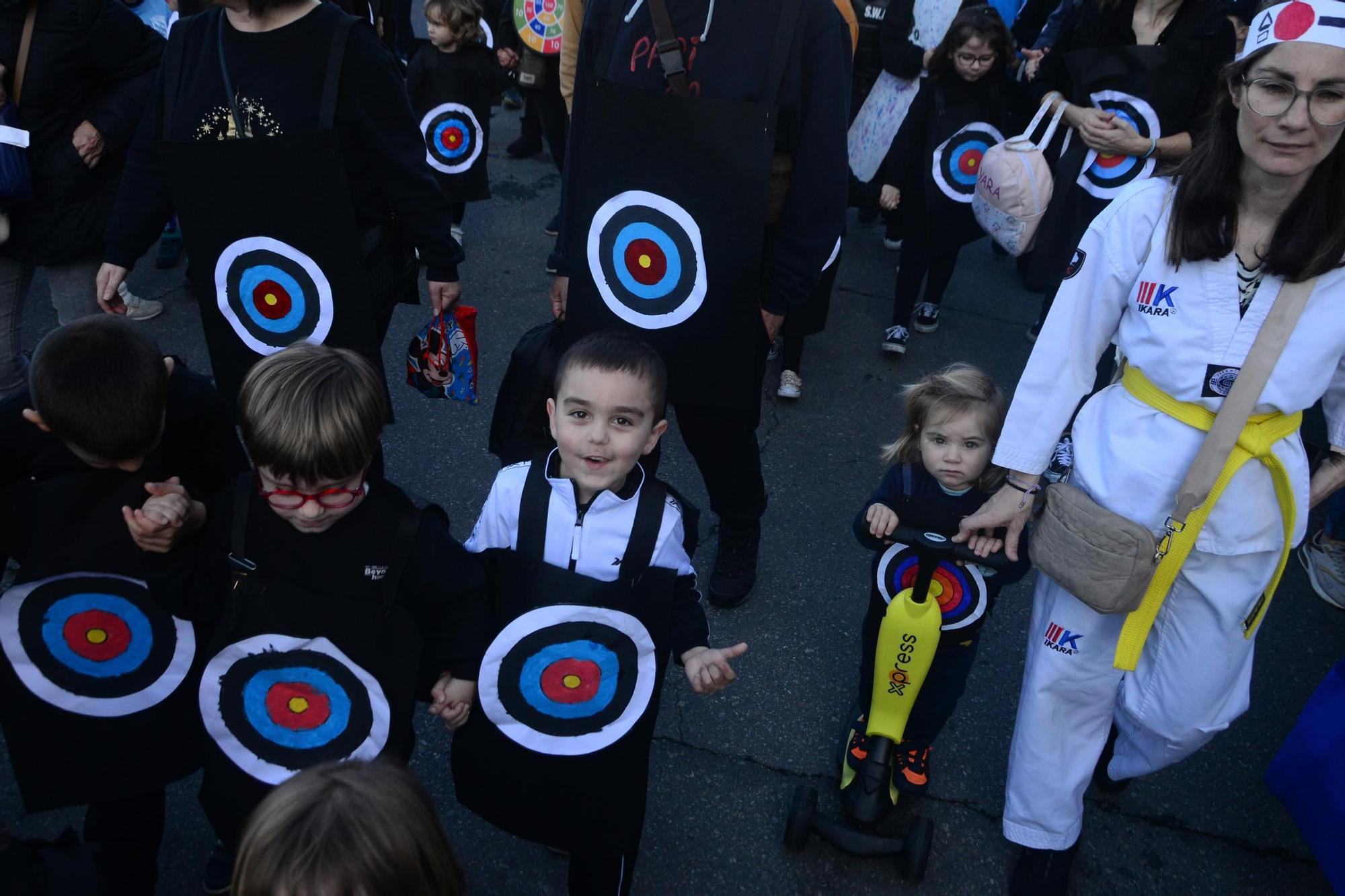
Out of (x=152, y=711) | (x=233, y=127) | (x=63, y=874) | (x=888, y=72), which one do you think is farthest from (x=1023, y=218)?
(x=63, y=874)

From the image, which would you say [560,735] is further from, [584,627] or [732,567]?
[732,567]

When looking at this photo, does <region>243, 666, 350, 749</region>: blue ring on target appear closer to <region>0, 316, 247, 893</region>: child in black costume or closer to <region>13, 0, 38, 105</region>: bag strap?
<region>0, 316, 247, 893</region>: child in black costume

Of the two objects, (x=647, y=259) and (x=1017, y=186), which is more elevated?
(x=1017, y=186)

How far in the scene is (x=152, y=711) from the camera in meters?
1.77

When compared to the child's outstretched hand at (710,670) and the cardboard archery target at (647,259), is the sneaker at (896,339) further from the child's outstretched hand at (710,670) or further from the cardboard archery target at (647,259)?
the child's outstretched hand at (710,670)

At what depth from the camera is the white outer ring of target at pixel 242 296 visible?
2242 mm

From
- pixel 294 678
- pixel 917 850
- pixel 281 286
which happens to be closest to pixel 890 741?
pixel 917 850

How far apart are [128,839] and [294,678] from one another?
2.09 feet

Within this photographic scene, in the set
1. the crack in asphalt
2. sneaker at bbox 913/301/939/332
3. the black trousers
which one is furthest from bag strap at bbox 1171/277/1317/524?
sneaker at bbox 913/301/939/332

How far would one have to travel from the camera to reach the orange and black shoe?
2352 mm

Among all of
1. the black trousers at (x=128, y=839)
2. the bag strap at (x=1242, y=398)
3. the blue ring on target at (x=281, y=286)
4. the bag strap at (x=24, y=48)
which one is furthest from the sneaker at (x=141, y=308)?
the bag strap at (x=1242, y=398)

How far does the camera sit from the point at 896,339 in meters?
4.55

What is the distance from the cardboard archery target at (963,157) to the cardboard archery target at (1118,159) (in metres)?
0.56

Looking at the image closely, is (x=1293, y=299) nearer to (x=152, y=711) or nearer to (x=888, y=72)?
(x=152, y=711)
